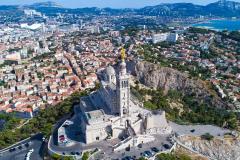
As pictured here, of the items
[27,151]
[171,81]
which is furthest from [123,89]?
[171,81]

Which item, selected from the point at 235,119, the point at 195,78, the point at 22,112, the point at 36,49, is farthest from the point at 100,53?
the point at 235,119

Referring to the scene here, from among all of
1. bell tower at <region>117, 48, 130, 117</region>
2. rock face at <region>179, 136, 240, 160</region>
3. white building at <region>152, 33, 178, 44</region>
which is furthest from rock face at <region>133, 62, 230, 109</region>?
white building at <region>152, 33, 178, 44</region>

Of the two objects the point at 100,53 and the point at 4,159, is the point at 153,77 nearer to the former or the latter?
the point at 100,53

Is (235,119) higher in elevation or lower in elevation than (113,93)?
lower

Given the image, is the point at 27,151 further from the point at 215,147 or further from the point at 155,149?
the point at 215,147

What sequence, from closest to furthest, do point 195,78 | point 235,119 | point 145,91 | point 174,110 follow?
1. point 235,119
2. point 174,110
3. point 145,91
4. point 195,78

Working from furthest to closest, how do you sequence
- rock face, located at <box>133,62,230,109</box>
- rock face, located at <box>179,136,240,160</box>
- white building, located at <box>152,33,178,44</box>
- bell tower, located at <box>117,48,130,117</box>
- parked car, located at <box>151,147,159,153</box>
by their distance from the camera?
1. white building, located at <box>152,33,178,44</box>
2. rock face, located at <box>133,62,230,109</box>
3. rock face, located at <box>179,136,240,160</box>
4. bell tower, located at <box>117,48,130,117</box>
5. parked car, located at <box>151,147,159,153</box>

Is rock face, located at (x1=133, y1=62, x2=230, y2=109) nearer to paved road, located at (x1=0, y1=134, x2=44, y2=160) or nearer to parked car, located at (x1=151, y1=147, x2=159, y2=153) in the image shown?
parked car, located at (x1=151, y1=147, x2=159, y2=153)
